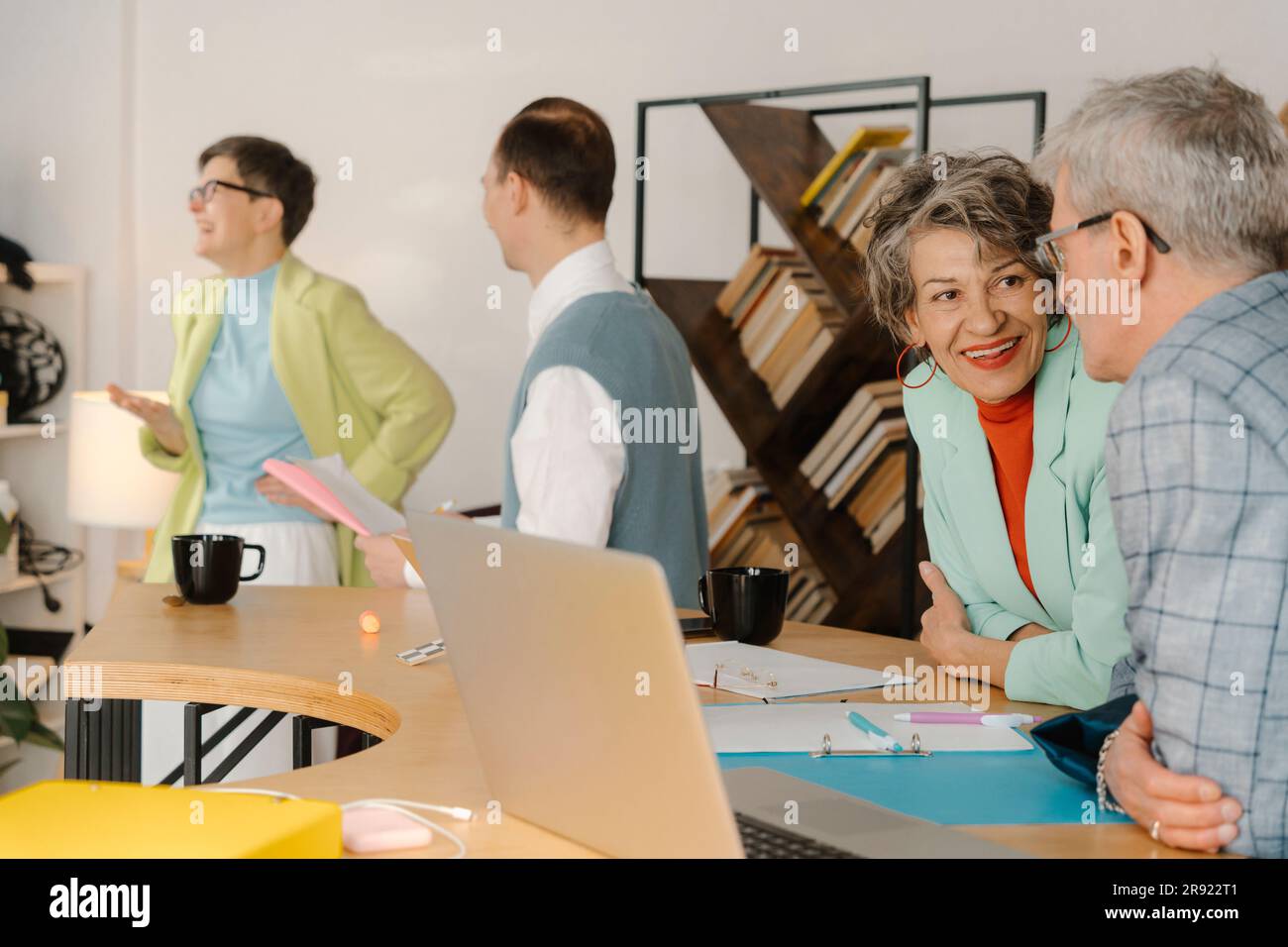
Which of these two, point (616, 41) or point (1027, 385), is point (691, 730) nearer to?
point (1027, 385)

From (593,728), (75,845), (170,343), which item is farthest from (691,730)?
(170,343)

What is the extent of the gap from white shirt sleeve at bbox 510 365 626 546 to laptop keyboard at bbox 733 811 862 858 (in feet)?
3.56

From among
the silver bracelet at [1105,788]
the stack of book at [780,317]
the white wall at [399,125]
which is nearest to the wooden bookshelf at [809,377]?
the stack of book at [780,317]

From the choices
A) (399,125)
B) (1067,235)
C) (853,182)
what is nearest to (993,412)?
(1067,235)

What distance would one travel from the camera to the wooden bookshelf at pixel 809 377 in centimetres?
327

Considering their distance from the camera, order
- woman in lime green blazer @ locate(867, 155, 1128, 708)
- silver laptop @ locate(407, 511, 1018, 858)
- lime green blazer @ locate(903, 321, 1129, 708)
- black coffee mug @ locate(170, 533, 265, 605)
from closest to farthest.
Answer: silver laptop @ locate(407, 511, 1018, 858) < lime green blazer @ locate(903, 321, 1129, 708) < woman in lime green blazer @ locate(867, 155, 1128, 708) < black coffee mug @ locate(170, 533, 265, 605)

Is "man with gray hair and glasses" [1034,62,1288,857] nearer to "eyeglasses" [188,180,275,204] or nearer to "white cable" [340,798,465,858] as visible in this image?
"white cable" [340,798,465,858]

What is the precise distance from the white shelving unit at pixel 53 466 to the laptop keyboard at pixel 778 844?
3718 mm

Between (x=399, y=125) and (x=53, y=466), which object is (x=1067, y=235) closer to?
(x=399, y=125)

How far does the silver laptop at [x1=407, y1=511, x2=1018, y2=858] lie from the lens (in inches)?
34.7

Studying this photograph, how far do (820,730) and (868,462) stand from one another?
195 centimetres

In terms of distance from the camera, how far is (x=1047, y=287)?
182cm

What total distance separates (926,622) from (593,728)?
90 cm

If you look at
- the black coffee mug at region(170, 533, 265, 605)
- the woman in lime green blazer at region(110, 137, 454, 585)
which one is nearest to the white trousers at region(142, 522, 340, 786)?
the woman in lime green blazer at region(110, 137, 454, 585)
